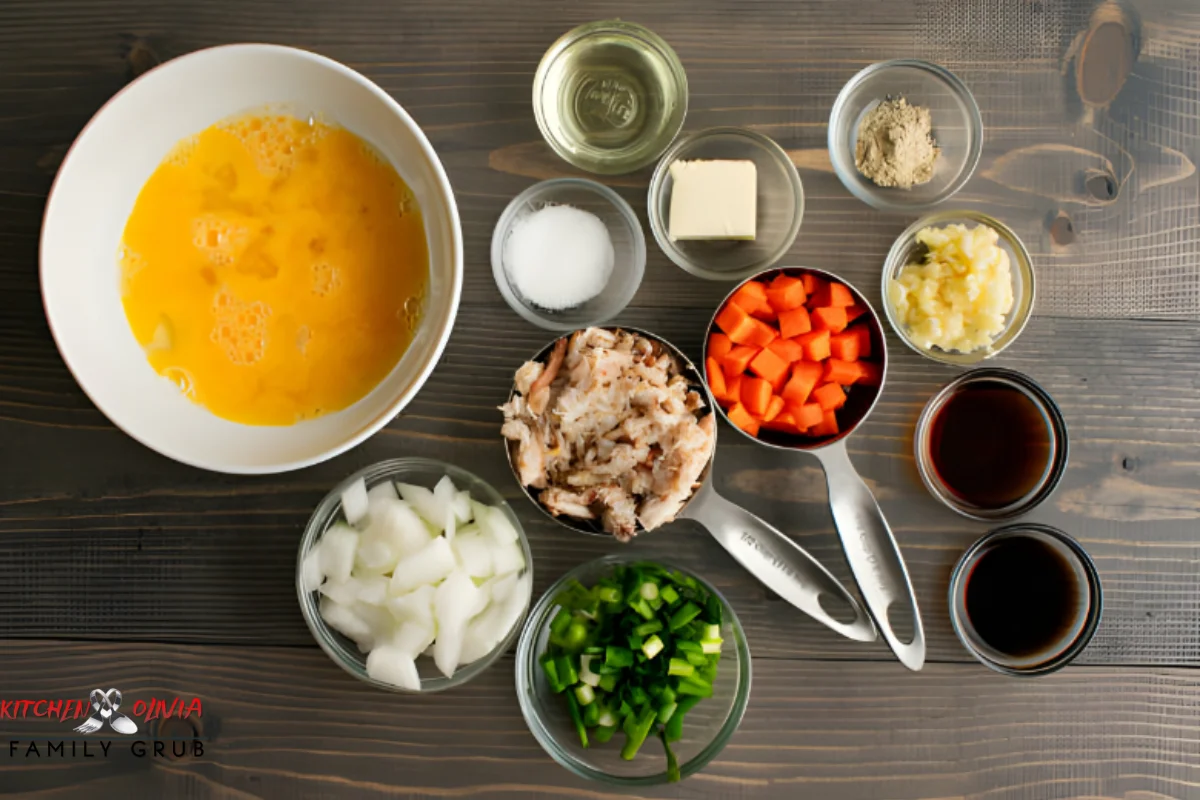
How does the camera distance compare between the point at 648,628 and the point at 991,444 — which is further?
the point at 991,444

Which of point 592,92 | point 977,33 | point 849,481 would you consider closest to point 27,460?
point 592,92

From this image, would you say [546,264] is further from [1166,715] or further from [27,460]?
[1166,715]

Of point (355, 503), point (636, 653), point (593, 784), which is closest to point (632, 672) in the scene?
point (636, 653)

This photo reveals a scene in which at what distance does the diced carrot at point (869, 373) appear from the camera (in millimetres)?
1631

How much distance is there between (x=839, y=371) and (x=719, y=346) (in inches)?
9.8

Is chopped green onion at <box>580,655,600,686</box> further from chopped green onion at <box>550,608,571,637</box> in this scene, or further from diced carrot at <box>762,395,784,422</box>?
diced carrot at <box>762,395,784,422</box>

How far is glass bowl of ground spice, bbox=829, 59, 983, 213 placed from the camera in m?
1.69

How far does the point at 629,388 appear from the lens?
5.11 ft

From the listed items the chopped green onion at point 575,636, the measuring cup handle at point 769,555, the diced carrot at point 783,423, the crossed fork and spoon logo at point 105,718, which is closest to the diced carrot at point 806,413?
the diced carrot at point 783,423

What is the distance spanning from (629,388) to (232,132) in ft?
2.96

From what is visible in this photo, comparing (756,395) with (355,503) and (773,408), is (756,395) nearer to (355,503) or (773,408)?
(773,408)

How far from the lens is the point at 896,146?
1.68 metres

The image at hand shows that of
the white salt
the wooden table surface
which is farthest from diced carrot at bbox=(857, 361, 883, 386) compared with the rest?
the white salt

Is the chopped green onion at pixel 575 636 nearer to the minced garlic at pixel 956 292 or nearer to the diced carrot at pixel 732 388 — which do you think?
the diced carrot at pixel 732 388
